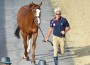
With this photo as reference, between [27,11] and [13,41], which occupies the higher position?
[27,11]

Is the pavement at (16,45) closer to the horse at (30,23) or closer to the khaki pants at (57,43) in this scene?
the horse at (30,23)

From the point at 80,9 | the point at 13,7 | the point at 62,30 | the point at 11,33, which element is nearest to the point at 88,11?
the point at 80,9

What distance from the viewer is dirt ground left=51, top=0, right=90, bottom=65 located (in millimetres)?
15644

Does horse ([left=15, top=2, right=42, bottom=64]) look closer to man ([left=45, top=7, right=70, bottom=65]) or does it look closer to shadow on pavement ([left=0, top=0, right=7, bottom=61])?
man ([left=45, top=7, right=70, bottom=65])

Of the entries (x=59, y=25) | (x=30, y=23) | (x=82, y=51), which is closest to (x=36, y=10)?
(x=30, y=23)

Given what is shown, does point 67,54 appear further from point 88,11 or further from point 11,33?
point 88,11

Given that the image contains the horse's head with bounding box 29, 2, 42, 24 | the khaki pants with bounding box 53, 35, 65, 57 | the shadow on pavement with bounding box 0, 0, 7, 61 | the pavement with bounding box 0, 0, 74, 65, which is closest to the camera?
the horse's head with bounding box 29, 2, 42, 24

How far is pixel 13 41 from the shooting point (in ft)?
56.4

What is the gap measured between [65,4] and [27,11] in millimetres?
10730

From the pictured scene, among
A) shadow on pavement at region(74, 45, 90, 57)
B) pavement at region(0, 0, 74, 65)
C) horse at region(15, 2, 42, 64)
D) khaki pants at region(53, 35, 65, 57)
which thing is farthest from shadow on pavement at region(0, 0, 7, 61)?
shadow on pavement at region(74, 45, 90, 57)

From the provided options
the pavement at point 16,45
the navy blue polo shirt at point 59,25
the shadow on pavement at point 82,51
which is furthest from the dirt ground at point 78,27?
the navy blue polo shirt at point 59,25

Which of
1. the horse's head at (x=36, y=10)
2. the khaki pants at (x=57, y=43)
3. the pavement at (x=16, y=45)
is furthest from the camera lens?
the pavement at (x=16, y=45)

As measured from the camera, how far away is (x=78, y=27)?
19.5 meters

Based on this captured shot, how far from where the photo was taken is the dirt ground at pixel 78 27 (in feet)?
51.3
